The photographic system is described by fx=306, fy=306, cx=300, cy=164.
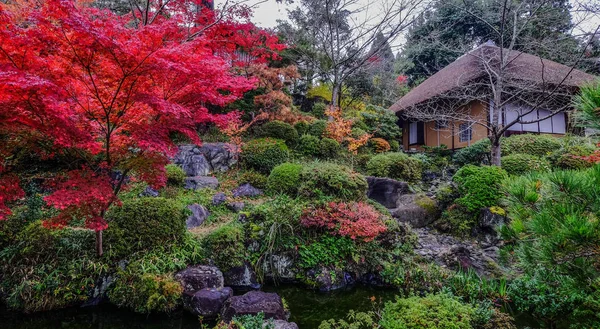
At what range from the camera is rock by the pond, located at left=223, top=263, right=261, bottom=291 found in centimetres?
519

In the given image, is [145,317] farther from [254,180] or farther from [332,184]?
[254,180]

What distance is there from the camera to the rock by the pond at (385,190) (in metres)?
8.78

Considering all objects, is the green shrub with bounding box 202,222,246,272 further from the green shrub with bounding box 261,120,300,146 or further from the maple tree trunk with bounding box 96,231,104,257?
the green shrub with bounding box 261,120,300,146

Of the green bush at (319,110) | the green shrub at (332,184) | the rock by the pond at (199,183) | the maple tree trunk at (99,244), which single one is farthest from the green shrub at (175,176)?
the green bush at (319,110)

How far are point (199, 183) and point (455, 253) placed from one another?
6303mm

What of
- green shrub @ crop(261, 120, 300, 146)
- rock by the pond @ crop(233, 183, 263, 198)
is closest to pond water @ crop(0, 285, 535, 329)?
rock by the pond @ crop(233, 183, 263, 198)

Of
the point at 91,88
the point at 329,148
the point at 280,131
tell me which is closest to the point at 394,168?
the point at 329,148

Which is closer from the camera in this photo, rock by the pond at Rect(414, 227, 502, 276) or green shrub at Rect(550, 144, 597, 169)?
rock by the pond at Rect(414, 227, 502, 276)

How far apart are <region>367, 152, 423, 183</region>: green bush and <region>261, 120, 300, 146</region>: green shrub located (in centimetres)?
268

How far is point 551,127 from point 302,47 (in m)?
10.7

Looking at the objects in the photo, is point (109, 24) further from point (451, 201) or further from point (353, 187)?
point (451, 201)

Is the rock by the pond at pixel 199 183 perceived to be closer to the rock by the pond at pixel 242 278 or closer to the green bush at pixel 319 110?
the rock by the pond at pixel 242 278

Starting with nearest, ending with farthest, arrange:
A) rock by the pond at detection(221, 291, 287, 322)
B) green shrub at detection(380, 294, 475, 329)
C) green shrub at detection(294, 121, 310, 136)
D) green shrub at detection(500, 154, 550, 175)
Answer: green shrub at detection(380, 294, 475, 329) → rock by the pond at detection(221, 291, 287, 322) → green shrub at detection(500, 154, 550, 175) → green shrub at detection(294, 121, 310, 136)

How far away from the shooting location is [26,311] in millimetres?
4215
